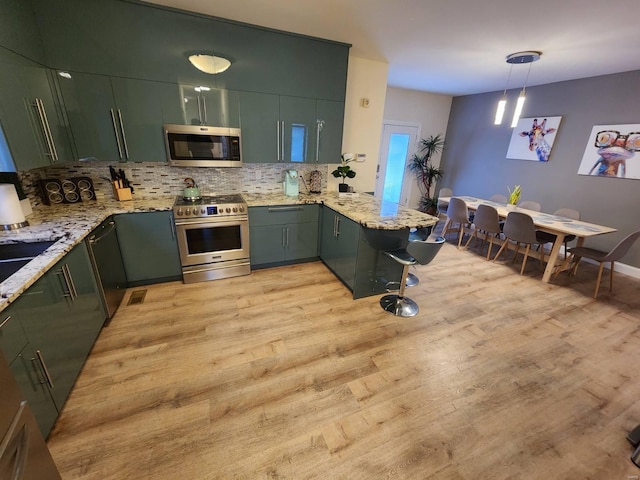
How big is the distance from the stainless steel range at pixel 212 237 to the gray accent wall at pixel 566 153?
4974mm

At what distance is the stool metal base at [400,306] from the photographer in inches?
103

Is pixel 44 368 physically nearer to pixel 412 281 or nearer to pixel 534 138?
pixel 412 281

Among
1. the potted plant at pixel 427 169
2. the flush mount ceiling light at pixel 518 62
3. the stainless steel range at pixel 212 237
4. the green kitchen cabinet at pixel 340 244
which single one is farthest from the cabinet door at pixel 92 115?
the potted plant at pixel 427 169

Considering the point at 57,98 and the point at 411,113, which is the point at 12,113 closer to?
the point at 57,98

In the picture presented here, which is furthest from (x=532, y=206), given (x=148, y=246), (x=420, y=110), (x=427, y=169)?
(x=148, y=246)

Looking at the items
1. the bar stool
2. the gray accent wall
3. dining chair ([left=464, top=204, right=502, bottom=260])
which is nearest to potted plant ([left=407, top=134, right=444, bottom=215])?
the gray accent wall

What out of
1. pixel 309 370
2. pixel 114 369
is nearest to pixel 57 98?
pixel 114 369

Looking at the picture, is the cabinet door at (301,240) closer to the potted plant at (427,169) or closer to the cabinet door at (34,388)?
the cabinet door at (34,388)

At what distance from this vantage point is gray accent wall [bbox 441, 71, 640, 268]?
11.9ft

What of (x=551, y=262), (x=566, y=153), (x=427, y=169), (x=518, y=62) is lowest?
(x=551, y=262)

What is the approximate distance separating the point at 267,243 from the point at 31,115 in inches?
86.6

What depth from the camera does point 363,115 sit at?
3740mm

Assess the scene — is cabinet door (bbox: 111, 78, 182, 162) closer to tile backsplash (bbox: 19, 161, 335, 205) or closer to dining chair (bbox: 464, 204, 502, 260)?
tile backsplash (bbox: 19, 161, 335, 205)

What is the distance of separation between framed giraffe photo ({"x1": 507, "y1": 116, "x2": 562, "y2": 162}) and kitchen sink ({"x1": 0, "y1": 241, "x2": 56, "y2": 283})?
639 centimetres
